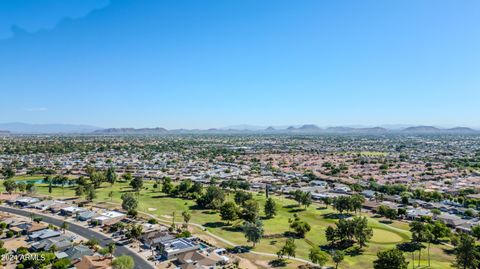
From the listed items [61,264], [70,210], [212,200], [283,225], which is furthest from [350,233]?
[70,210]

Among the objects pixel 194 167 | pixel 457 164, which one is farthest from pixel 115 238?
pixel 457 164

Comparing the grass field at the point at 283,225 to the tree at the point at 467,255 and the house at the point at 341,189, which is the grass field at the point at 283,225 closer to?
the tree at the point at 467,255

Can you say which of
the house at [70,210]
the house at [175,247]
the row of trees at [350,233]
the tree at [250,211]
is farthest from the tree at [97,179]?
the row of trees at [350,233]

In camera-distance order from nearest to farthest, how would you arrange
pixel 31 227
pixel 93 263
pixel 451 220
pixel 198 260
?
1. pixel 93 263
2. pixel 198 260
3. pixel 31 227
4. pixel 451 220

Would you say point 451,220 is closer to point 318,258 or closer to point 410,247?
point 410,247

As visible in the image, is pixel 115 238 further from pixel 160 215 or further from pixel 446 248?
pixel 446 248

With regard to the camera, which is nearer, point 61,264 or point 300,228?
point 61,264
